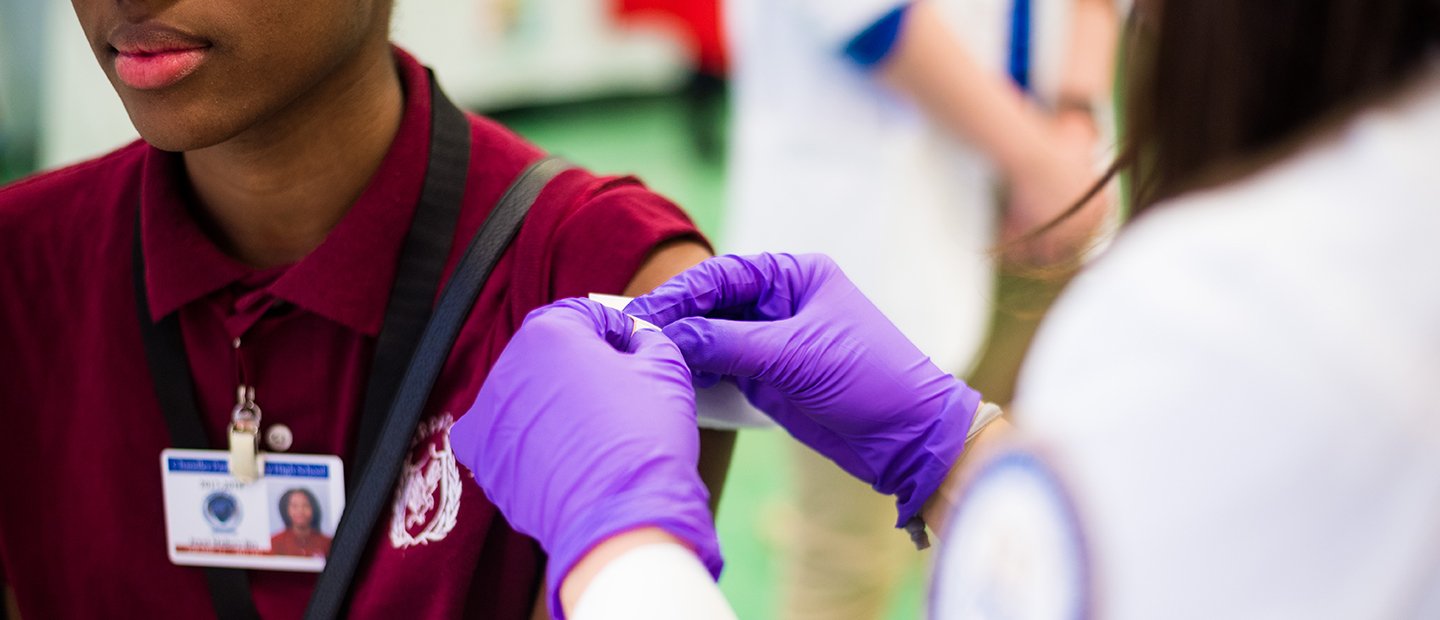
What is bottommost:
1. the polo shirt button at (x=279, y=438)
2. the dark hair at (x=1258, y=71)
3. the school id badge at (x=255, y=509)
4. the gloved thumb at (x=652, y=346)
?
the school id badge at (x=255, y=509)

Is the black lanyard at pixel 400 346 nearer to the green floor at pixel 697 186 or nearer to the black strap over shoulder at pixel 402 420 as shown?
the black strap over shoulder at pixel 402 420

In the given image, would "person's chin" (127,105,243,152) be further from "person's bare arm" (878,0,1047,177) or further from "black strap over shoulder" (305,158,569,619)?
"person's bare arm" (878,0,1047,177)

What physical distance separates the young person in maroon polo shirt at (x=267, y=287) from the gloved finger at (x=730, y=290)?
0.30ft

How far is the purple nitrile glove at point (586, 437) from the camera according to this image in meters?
0.82

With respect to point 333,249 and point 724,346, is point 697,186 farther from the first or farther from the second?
point 724,346

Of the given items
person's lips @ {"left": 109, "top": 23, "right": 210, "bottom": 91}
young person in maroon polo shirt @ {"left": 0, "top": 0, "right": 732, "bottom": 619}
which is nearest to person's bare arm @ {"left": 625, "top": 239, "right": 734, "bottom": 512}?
young person in maroon polo shirt @ {"left": 0, "top": 0, "right": 732, "bottom": 619}

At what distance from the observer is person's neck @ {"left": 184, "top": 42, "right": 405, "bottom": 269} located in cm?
114

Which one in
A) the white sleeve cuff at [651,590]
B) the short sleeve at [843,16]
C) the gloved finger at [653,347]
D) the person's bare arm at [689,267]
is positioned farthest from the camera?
the short sleeve at [843,16]

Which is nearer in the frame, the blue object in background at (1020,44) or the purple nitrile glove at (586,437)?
the purple nitrile glove at (586,437)

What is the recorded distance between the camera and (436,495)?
110 cm

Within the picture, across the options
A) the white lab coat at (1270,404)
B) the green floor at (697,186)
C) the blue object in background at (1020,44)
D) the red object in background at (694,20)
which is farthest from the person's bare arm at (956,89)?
the red object in background at (694,20)

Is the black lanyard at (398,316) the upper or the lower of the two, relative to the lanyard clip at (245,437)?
upper

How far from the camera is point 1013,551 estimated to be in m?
0.67

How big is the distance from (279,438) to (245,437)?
3 cm
